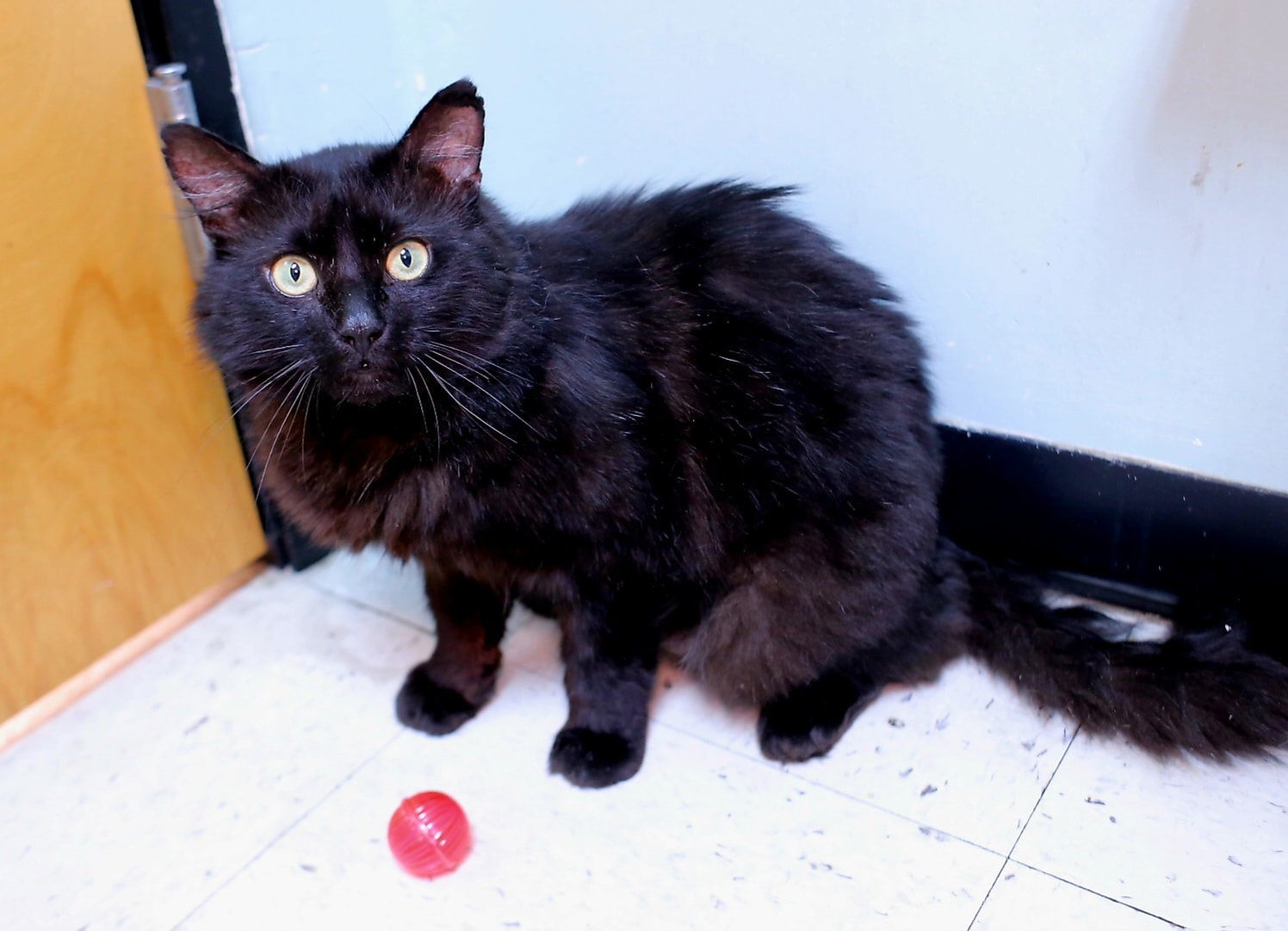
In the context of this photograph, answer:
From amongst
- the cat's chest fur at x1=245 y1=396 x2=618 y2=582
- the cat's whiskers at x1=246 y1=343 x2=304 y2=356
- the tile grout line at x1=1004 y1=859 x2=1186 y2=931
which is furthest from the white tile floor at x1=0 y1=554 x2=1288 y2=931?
the cat's whiskers at x1=246 y1=343 x2=304 y2=356

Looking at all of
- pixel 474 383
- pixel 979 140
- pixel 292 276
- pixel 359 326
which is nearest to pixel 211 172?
pixel 292 276

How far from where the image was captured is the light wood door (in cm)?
145

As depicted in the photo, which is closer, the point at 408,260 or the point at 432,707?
the point at 408,260

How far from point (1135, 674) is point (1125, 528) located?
30 centimetres

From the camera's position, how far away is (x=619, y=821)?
4.67ft

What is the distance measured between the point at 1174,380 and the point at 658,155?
86 centimetres

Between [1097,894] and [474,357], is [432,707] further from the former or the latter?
[1097,894]

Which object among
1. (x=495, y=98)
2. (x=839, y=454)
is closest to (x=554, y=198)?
(x=495, y=98)

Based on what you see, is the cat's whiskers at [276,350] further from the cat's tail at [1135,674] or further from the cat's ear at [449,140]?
the cat's tail at [1135,674]

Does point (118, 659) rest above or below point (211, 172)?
below

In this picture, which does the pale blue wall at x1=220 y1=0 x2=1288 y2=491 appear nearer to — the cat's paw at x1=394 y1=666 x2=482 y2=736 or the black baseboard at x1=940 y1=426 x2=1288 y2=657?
the black baseboard at x1=940 y1=426 x2=1288 y2=657

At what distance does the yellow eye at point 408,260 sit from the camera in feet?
3.86

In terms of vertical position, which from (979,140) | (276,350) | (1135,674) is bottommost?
(1135,674)

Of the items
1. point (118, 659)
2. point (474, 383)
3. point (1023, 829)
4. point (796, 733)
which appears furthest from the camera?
point (118, 659)
